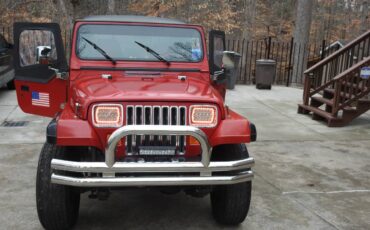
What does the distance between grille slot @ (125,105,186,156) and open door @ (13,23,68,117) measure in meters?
1.33

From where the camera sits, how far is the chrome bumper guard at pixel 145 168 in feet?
10.2

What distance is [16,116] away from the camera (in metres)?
8.37

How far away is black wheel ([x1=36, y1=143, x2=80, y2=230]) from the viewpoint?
11.3 feet

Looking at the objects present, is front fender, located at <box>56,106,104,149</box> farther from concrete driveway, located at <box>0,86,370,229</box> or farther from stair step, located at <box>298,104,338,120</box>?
stair step, located at <box>298,104,338,120</box>

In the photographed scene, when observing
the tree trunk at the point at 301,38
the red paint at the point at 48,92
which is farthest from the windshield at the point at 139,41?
the tree trunk at the point at 301,38

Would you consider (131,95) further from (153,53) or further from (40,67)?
(40,67)

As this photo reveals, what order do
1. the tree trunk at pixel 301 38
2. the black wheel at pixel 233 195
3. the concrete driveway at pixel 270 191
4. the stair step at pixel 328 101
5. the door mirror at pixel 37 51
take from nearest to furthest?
the black wheel at pixel 233 195
the concrete driveway at pixel 270 191
the door mirror at pixel 37 51
the stair step at pixel 328 101
the tree trunk at pixel 301 38

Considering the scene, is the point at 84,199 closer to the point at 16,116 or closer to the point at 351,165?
the point at 351,165

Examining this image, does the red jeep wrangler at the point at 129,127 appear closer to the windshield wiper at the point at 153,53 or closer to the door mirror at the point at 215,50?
the windshield wiper at the point at 153,53

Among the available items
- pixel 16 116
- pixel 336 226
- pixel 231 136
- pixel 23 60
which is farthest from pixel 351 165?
pixel 16 116

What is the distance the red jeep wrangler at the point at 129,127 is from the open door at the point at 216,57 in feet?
0.57

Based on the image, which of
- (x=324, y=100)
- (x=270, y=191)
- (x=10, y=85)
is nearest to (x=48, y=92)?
(x=270, y=191)

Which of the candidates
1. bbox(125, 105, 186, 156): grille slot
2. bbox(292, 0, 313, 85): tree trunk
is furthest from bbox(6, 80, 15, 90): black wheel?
bbox(292, 0, 313, 85): tree trunk

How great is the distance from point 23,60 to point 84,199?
154 centimetres
